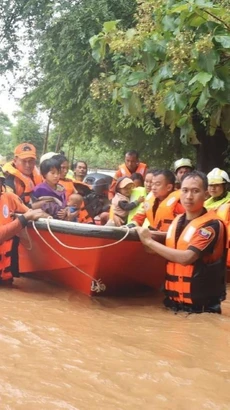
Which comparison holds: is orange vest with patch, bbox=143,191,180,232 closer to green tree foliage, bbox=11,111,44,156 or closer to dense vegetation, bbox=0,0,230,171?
dense vegetation, bbox=0,0,230,171

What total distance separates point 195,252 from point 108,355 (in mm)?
1051

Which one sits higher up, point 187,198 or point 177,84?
point 177,84

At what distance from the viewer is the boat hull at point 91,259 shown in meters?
4.32

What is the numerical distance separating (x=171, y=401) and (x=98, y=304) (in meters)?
2.01

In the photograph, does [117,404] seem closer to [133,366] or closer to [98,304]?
[133,366]

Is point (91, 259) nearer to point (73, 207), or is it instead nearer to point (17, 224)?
point (17, 224)

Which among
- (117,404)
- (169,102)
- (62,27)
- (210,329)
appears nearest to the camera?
(117,404)

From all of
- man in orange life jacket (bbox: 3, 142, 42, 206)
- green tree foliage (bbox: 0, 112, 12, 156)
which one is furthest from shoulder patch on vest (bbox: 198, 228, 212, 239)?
green tree foliage (bbox: 0, 112, 12, 156)

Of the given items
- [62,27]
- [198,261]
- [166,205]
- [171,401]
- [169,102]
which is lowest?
[171,401]

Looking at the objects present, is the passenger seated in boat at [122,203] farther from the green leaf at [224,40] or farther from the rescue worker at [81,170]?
the rescue worker at [81,170]

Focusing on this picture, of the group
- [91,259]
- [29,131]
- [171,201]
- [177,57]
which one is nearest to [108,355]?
[91,259]

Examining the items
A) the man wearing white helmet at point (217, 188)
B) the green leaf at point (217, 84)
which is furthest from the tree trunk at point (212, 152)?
the green leaf at point (217, 84)

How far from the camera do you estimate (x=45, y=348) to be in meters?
3.21

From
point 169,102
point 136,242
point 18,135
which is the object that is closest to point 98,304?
point 136,242
